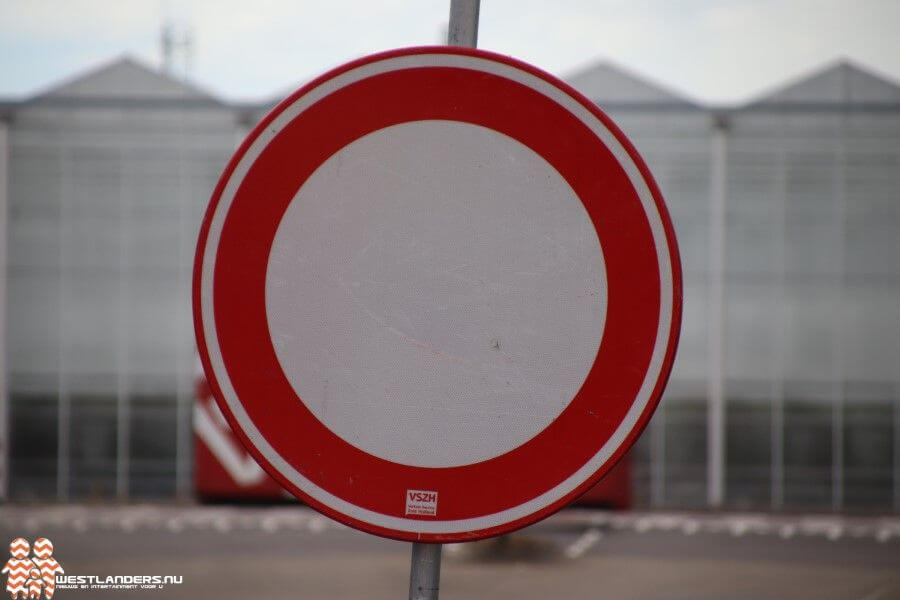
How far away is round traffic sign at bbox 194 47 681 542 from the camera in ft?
4.51

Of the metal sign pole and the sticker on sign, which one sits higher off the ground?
the sticker on sign

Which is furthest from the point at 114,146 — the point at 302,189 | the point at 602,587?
the point at 302,189

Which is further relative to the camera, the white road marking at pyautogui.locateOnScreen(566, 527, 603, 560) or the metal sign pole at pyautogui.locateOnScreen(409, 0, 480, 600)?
the white road marking at pyautogui.locateOnScreen(566, 527, 603, 560)

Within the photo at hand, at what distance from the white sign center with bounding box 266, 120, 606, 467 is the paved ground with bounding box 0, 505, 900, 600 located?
837cm

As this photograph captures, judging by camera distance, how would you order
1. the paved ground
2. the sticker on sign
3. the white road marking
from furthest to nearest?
1. the white road marking
2. the paved ground
3. the sticker on sign

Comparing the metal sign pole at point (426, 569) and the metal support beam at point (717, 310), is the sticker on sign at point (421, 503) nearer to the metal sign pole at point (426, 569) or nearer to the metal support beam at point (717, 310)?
the metal sign pole at point (426, 569)

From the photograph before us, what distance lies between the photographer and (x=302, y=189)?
56.1 inches

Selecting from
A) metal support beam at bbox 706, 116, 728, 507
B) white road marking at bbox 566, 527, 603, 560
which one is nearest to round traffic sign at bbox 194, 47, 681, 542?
white road marking at bbox 566, 527, 603, 560

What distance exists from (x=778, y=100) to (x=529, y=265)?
22840 millimetres

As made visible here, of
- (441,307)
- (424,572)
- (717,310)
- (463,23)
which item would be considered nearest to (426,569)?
(424,572)

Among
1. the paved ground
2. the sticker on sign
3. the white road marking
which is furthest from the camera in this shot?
the white road marking

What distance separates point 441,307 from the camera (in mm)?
1378

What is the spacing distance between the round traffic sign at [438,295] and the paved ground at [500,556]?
27.4 feet

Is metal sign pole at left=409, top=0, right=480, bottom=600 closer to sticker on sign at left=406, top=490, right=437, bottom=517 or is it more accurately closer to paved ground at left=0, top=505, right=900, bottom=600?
sticker on sign at left=406, top=490, right=437, bottom=517
